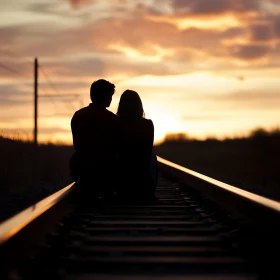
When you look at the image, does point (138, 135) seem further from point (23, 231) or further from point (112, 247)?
point (23, 231)

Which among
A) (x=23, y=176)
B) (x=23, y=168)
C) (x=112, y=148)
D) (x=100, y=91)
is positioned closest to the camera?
(x=100, y=91)

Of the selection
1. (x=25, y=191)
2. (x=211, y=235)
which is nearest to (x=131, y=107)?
(x=211, y=235)

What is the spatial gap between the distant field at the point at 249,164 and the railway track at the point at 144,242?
13.6ft

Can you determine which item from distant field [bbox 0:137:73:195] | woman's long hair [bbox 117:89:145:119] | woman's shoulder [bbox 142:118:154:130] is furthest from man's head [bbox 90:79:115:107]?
distant field [bbox 0:137:73:195]

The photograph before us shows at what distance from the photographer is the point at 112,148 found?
7.51m

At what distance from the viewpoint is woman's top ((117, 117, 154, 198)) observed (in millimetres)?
7523

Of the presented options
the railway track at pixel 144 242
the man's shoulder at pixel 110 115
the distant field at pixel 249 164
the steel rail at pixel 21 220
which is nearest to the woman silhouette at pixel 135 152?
the man's shoulder at pixel 110 115

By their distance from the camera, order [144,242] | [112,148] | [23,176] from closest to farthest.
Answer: [144,242] → [112,148] → [23,176]

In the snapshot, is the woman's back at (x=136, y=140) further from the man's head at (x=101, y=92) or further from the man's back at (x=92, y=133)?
the man's head at (x=101, y=92)

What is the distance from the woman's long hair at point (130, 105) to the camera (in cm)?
732

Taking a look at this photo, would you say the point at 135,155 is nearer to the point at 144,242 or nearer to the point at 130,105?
the point at 130,105

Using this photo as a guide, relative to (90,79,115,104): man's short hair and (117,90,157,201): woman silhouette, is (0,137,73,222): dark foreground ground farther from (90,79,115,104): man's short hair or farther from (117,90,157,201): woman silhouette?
(90,79,115,104): man's short hair

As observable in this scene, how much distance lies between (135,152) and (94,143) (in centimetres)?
57

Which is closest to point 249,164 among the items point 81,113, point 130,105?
point 130,105
